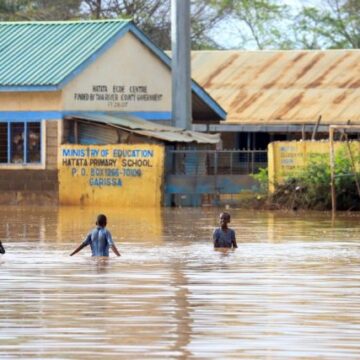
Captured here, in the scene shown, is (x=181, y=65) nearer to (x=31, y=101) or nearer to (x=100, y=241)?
(x=31, y=101)

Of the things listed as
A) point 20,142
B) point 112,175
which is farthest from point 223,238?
point 20,142

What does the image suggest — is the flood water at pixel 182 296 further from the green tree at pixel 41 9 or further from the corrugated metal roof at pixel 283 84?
the green tree at pixel 41 9

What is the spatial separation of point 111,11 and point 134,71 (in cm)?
1903

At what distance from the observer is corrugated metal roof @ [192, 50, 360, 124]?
44.0 meters

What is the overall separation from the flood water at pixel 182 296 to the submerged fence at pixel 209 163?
10.7m

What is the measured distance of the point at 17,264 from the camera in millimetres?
19984

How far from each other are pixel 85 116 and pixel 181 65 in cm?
283

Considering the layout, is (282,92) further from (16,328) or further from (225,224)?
(16,328)

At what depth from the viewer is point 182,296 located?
51.8ft

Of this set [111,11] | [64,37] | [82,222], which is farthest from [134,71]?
[111,11]

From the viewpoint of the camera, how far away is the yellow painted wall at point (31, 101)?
39.3 m

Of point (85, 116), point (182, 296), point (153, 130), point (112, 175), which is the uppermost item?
point (85, 116)

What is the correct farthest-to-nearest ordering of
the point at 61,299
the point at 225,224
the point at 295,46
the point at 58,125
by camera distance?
the point at 295,46 → the point at 58,125 → the point at 225,224 → the point at 61,299

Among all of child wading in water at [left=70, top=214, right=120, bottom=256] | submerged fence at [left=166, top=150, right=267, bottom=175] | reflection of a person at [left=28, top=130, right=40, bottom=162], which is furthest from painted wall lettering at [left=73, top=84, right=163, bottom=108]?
child wading in water at [left=70, top=214, right=120, bottom=256]
